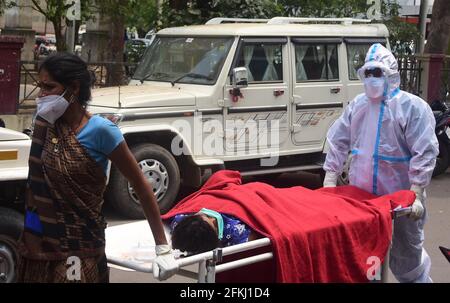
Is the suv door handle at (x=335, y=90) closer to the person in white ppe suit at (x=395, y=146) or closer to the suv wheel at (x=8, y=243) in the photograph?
the person in white ppe suit at (x=395, y=146)

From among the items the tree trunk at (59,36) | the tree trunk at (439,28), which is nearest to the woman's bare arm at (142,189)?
the tree trunk at (59,36)

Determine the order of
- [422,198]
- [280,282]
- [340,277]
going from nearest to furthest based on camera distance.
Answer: [280,282] < [340,277] < [422,198]

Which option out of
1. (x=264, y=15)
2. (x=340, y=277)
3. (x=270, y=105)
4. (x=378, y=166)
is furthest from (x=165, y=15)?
(x=340, y=277)

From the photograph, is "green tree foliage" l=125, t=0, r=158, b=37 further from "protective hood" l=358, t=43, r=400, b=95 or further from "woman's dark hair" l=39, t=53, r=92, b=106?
"woman's dark hair" l=39, t=53, r=92, b=106

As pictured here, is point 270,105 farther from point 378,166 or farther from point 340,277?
point 340,277

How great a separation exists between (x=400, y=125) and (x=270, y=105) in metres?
4.43

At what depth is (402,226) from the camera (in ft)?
16.5

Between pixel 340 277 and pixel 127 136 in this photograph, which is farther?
pixel 127 136

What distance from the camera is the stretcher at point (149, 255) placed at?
3607mm

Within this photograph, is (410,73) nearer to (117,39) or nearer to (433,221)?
(117,39)

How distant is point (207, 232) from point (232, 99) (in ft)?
17.6

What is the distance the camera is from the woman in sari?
335 centimetres

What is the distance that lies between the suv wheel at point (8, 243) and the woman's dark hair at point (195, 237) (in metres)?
2.07

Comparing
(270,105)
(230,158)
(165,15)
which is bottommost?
(230,158)
